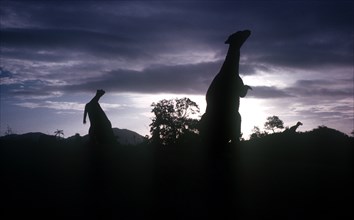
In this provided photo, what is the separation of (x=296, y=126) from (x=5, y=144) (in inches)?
454

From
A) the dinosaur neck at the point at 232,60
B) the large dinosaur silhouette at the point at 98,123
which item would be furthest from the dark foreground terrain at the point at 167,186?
the large dinosaur silhouette at the point at 98,123

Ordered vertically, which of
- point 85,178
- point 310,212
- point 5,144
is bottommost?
point 310,212

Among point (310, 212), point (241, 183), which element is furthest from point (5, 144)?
point (310, 212)

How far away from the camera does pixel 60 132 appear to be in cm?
1727

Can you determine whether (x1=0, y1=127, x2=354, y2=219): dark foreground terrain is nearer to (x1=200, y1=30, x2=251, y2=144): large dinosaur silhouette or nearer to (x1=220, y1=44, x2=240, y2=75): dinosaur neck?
(x1=200, y1=30, x2=251, y2=144): large dinosaur silhouette

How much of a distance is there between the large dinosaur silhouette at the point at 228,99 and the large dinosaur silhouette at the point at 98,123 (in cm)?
→ 977

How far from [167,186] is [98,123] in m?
12.5

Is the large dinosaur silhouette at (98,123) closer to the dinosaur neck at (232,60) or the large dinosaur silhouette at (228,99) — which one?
the large dinosaur silhouette at (228,99)

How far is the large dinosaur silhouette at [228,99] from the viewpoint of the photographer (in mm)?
10375

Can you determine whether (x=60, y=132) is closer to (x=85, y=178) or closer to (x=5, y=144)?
(x=5, y=144)

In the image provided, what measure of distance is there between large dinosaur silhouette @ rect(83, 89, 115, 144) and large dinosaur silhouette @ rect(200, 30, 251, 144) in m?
9.77

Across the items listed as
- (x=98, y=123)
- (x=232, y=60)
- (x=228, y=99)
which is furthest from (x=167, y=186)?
(x=98, y=123)

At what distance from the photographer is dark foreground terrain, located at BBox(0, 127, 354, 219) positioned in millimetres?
6070

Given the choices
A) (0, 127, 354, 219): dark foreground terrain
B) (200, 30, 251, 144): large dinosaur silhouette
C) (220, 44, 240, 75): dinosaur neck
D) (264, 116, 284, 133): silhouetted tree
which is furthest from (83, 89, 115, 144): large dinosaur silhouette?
(264, 116, 284, 133): silhouetted tree
